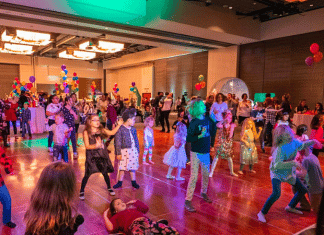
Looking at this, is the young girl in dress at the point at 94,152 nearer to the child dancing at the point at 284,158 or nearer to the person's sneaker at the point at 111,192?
the person's sneaker at the point at 111,192

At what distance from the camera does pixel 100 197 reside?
3715mm

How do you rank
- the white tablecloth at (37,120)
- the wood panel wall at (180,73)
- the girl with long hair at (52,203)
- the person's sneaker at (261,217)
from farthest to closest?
the wood panel wall at (180,73) → the white tablecloth at (37,120) → the person's sneaker at (261,217) → the girl with long hair at (52,203)

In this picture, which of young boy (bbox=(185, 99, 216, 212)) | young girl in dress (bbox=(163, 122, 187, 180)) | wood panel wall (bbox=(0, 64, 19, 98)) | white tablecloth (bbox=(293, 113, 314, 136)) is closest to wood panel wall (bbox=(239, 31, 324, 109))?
white tablecloth (bbox=(293, 113, 314, 136))

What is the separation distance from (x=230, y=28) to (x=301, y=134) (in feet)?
25.8

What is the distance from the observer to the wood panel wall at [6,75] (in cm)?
1947

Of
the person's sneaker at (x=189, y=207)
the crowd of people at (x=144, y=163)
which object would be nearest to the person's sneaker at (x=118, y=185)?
the crowd of people at (x=144, y=163)

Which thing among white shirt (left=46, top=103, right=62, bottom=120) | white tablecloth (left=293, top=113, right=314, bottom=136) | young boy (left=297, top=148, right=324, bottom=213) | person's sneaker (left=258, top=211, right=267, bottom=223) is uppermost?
white shirt (left=46, top=103, right=62, bottom=120)

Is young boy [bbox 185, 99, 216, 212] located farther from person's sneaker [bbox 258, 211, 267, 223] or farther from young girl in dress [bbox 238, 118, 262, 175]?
young girl in dress [bbox 238, 118, 262, 175]

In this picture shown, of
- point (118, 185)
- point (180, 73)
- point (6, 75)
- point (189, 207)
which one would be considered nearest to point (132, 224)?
point (189, 207)

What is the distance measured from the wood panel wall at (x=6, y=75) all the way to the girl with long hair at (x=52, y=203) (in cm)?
2166

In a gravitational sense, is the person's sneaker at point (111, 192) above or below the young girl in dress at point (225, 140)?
below

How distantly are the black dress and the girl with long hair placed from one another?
2.06 meters

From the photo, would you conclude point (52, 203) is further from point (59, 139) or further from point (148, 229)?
point (59, 139)

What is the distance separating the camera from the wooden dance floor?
2920 millimetres
